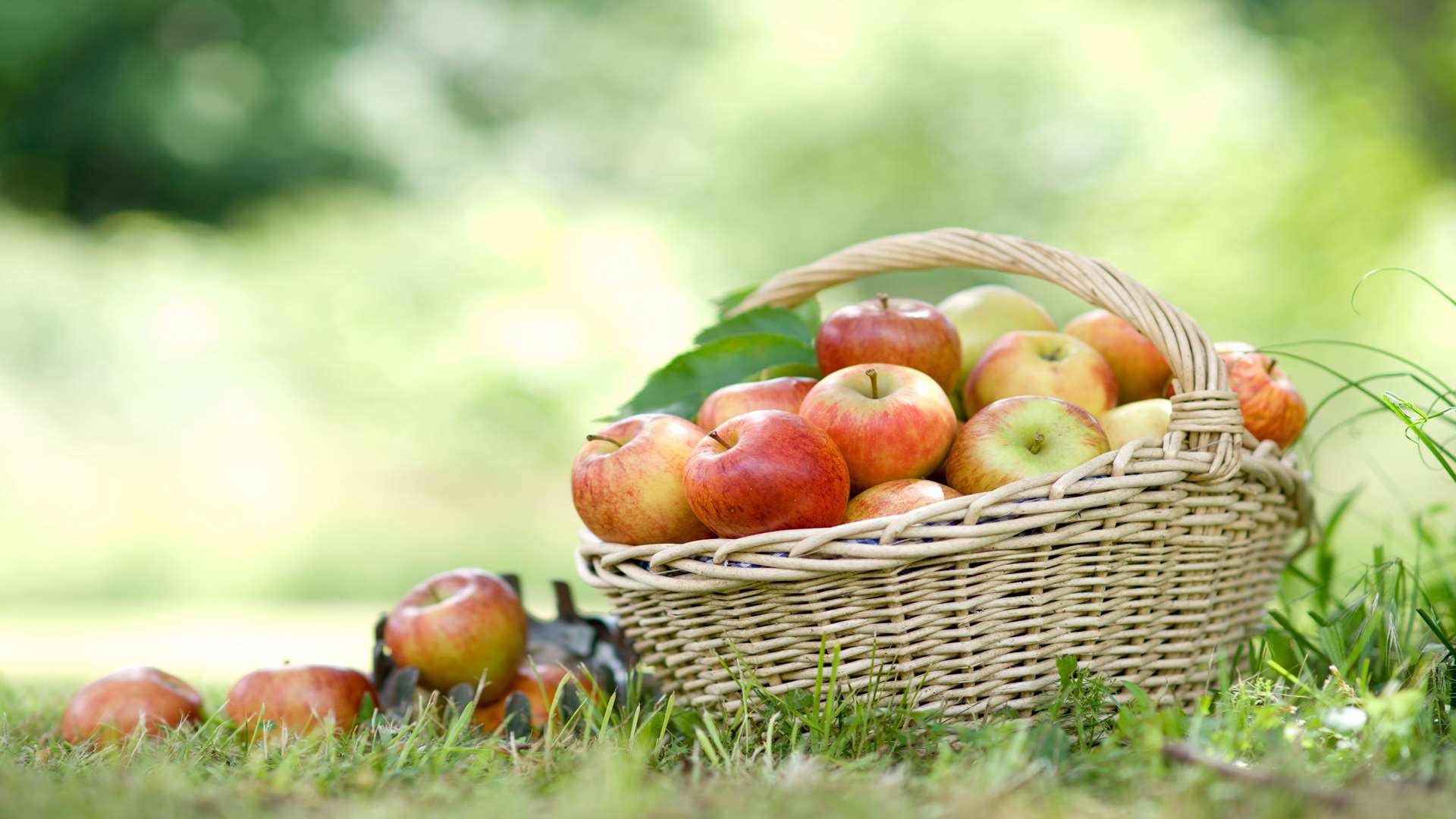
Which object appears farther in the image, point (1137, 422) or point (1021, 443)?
point (1137, 422)

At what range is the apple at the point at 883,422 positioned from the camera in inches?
59.4

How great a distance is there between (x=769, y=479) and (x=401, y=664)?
75cm

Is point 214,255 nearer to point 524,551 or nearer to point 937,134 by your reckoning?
point 524,551

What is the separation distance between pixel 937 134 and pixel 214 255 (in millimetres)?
7225

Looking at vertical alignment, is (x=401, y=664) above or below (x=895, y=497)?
below

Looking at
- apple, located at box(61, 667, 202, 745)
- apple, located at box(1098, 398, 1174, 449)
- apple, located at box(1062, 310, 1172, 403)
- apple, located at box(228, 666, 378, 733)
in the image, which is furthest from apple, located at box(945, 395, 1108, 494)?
apple, located at box(61, 667, 202, 745)

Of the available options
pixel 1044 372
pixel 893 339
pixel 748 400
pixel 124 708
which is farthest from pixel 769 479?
pixel 124 708

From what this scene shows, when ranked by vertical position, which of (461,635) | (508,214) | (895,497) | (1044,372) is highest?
(508,214)

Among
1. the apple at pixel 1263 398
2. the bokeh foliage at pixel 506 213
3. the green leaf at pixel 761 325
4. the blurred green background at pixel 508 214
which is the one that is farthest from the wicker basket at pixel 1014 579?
the bokeh foliage at pixel 506 213

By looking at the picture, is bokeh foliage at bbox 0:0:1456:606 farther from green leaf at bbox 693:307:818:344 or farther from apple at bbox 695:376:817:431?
apple at bbox 695:376:817:431

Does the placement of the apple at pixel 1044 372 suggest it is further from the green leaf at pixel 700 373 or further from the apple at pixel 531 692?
the apple at pixel 531 692

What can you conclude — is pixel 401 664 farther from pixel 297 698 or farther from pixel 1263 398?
pixel 1263 398

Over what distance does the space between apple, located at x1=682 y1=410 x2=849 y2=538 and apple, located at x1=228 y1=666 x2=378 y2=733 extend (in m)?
0.66

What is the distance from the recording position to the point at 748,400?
5.45 ft
